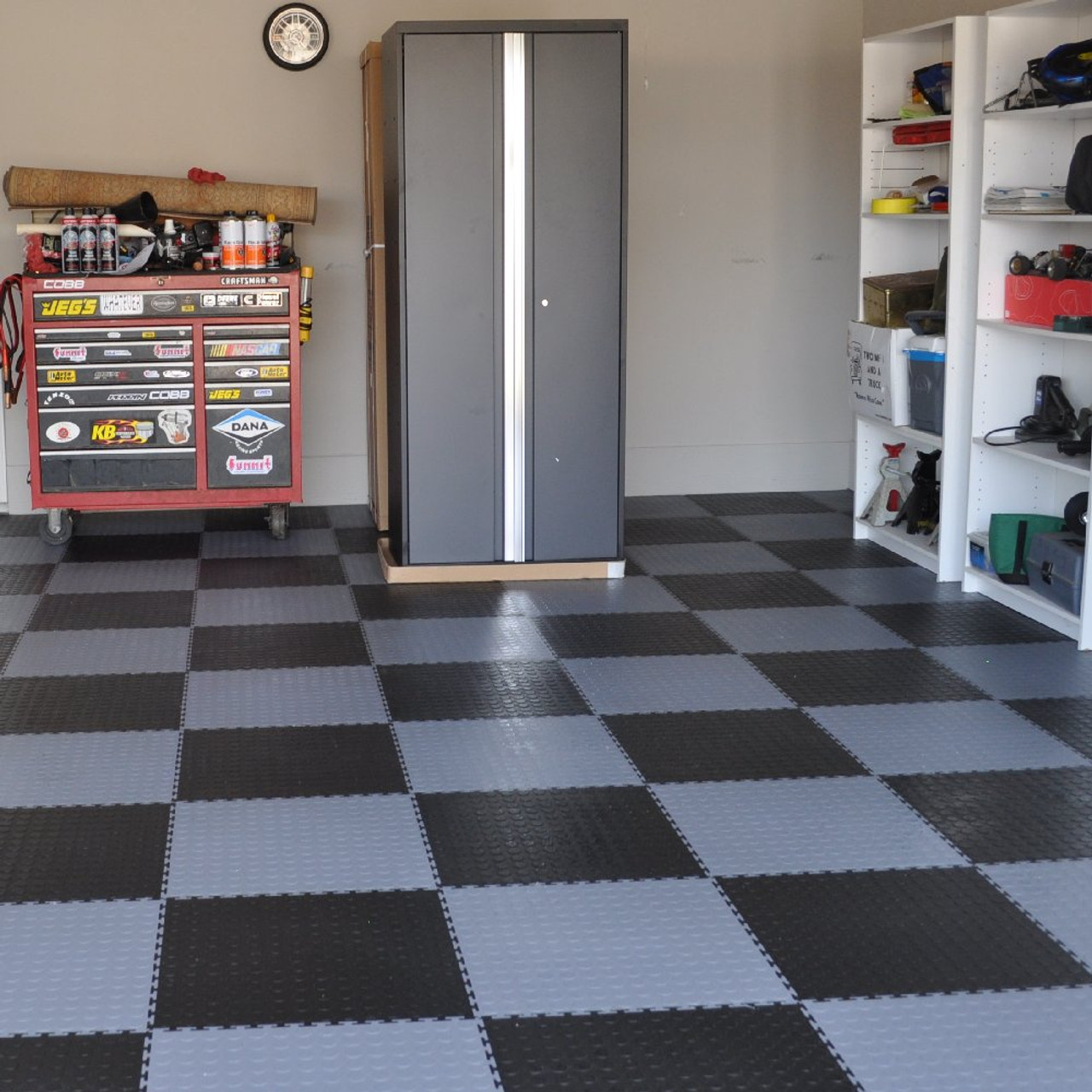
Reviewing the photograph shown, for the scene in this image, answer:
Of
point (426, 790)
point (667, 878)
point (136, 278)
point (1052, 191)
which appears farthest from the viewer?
point (136, 278)

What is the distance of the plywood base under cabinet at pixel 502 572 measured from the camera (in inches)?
232

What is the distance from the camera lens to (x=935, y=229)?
6.52m

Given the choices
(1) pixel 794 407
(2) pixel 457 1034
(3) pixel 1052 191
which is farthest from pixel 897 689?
(1) pixel 794 407

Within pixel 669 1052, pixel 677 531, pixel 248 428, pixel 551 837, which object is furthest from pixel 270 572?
pixel 669 1052

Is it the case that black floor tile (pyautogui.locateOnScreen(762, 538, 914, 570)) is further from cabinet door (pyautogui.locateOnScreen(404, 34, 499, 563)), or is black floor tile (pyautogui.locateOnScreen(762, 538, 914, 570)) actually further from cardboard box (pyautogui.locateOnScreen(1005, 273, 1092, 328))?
cabinet door (pyautogui.locateOnScreen(404, 34, 499, 563))

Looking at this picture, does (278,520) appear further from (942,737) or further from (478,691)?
(942,737)

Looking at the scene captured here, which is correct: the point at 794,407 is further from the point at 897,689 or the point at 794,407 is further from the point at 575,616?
the point at 897,689

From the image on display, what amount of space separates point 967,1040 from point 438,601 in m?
3.32

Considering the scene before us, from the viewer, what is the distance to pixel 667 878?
10.5 feet

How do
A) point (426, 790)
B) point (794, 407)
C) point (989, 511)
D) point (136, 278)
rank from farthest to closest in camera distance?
point (794, 407) < point (136, 278) < point (989, 511) < point (426, 790)

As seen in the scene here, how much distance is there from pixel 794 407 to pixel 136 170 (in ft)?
11.1

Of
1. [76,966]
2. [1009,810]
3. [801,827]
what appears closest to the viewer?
[76,966]

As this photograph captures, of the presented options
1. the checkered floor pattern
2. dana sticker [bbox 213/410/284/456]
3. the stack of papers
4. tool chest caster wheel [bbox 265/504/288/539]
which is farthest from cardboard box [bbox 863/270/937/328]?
tool chest caster wheel [bbox 265/504/288/539]

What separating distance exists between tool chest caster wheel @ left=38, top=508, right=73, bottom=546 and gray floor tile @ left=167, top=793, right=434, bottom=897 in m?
3.18
